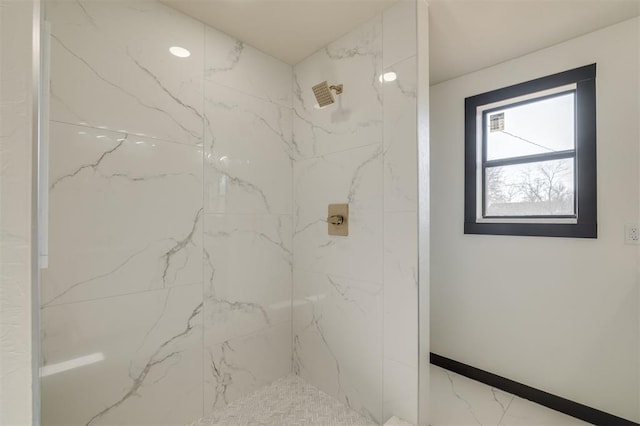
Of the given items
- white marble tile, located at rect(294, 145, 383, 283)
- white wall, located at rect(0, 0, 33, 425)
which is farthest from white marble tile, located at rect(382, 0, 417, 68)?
white wall, located at rect(0, 0, 33, 425)

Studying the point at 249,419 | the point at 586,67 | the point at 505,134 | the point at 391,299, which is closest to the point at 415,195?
the point at 391,299

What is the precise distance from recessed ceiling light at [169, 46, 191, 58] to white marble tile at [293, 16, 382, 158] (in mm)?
755

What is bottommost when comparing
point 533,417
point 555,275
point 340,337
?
point 533,417

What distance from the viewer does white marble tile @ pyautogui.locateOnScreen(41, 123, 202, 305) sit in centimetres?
121

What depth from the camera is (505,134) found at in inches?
83.2

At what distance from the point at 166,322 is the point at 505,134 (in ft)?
8.20

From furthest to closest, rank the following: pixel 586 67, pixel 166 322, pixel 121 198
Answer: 1. pixel 586 67
2. pixel 166 322
3. pixel 121 198

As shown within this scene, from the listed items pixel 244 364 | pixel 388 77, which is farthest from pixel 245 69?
pixel 244 364

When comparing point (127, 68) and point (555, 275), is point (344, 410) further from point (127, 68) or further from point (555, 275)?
point (127, 68)

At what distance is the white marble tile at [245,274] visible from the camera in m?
1.67

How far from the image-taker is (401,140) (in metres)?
1.51

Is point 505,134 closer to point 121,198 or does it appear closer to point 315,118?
point 315,118

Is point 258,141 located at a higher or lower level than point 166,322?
higher

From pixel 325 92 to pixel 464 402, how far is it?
6.99 ft
